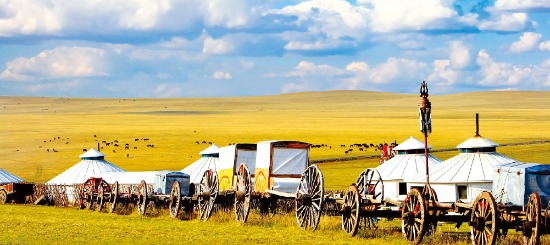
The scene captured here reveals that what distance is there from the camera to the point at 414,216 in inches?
1161

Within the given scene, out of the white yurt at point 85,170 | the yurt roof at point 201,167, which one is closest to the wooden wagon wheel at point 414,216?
the yurt roof at point 201,167

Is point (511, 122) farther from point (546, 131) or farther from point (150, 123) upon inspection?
point (150, 123)

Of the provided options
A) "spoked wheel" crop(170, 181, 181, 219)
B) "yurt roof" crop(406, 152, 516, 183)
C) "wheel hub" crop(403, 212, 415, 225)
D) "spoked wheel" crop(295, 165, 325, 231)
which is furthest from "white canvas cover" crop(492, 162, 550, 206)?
→ "yurt roof" crop(406, 152, 516, 183)

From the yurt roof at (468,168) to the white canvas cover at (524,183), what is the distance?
20.0 metres

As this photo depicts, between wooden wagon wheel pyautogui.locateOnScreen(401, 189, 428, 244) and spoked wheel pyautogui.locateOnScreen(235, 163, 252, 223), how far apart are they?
31.4ft

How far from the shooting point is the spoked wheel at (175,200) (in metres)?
43.9

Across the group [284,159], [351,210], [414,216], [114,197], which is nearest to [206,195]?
[284,159]

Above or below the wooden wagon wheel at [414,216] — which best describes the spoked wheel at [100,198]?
above

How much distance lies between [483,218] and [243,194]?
1446 cm

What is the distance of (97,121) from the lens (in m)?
158

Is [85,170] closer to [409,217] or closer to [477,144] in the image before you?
[477,144]

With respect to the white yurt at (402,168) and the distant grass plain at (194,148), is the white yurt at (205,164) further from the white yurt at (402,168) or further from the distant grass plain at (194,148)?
the white yurt at (402,168)

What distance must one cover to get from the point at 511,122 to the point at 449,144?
45.5 metres

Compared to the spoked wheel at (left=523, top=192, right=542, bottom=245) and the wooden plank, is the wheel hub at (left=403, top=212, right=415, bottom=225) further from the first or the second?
the wooden plank
